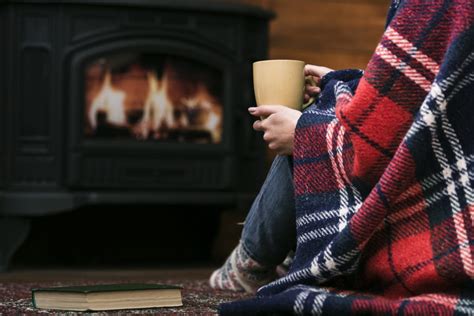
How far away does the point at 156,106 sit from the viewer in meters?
2.43

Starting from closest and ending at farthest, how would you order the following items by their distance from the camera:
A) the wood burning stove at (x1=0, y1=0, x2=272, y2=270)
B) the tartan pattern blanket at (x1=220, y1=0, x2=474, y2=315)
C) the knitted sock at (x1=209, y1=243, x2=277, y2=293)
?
the tartan pattern blanket at (x1=220, y1=0, x2=474, y2=315)
the knitted sock at (x1=209, y1=243, x2=277, y2=293)
the wood burning stove at (x1=0, y1=0, x2=272, y2=270)

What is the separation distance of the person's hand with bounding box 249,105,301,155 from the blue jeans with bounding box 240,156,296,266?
67 mm

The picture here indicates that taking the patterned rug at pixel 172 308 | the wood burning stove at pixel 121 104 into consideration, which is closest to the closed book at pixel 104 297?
the patterned rug at pixel 172 308

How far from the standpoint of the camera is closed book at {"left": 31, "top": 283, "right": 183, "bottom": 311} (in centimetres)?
132

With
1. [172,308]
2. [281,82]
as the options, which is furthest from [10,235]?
[281,82]

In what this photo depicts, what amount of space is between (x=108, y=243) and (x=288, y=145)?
5.05 ft

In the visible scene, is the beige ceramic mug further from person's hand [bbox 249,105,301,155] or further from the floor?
the floor

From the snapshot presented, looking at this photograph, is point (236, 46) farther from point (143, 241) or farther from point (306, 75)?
point (306, 75)

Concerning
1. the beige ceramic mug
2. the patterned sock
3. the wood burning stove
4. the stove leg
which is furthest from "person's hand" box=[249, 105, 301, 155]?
the stove leg

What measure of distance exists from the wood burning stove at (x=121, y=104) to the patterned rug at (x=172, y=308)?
406 millimetres

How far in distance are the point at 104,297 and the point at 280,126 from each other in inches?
13.3

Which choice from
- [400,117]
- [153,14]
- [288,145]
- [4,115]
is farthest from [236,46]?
[400,117]

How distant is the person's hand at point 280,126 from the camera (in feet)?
4.27

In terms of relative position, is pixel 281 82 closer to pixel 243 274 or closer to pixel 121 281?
pixel 243 274
